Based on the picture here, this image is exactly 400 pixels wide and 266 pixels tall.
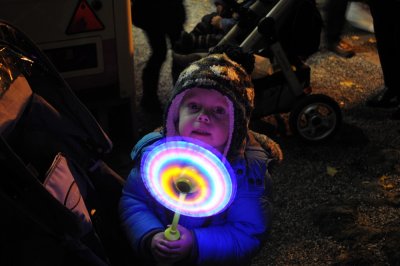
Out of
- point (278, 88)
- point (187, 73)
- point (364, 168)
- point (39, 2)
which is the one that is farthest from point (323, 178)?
point (39, 2)

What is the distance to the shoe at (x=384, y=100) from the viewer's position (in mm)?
3712

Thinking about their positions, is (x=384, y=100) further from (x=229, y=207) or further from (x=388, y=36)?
(x=229, y=207)

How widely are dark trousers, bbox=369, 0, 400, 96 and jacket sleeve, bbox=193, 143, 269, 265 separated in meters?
2.29

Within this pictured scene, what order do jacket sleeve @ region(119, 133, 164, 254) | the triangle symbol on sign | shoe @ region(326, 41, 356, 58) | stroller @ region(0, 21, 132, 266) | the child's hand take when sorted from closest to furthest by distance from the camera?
1. stroller @ region(0, 21, 132, 266)
2. the child's hand
3. jacket sleeve @ region(119, 133, 164, 254)
4. the triangle symbol on sign
5. shoe @ region(326, 41, 356, 58)

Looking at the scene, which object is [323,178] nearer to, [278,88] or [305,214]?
[305,214]

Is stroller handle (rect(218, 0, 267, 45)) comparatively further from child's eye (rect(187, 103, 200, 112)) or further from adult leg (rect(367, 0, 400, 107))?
child's eye (rect(187, 103, 200, 112))

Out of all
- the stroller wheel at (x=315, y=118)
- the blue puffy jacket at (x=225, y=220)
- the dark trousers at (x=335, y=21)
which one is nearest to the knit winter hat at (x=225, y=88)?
the blue puffy jacket at (x=225, y=220)

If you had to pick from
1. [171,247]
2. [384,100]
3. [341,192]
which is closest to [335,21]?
[384,100]

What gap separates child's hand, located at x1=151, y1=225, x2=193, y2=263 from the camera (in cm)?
136

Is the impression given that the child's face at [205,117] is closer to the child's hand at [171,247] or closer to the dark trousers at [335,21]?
the child's hand at [171,247]

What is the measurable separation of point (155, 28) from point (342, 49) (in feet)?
7.58

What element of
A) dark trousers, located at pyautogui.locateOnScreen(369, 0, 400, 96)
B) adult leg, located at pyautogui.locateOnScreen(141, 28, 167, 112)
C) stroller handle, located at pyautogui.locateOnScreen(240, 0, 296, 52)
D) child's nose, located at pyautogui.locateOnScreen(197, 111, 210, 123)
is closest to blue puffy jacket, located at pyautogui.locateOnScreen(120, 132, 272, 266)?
child's nose, located at pyautogui.locateOnScreen(197, 111, 210, 123)

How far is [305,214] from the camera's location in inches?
105

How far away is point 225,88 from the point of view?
1.47 m
